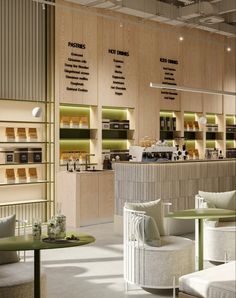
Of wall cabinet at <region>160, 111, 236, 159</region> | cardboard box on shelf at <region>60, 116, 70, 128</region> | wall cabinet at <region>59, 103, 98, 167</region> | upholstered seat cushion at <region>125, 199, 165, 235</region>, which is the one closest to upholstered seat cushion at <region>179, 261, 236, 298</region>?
upholstered seat cushion at <region>125, 199, 165, 235</region>

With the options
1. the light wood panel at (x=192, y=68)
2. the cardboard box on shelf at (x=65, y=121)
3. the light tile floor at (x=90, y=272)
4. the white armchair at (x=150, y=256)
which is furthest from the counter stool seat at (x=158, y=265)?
the light wood panel at (x=192, y=68)

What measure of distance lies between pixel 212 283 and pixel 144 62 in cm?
803

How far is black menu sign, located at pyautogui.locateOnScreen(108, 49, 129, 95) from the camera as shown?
10609 millimetres

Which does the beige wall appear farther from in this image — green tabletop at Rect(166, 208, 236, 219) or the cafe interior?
green tabletop at Rect(166, 208, 236, 219)

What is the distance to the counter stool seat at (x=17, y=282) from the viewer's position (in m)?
4.11

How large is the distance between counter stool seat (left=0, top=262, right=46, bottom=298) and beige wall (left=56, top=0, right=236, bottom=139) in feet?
18.1

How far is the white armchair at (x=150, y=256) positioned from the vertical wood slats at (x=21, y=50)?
178 inches

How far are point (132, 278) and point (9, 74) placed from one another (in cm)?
509

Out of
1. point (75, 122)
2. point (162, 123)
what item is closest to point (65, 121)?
point (75, 122)

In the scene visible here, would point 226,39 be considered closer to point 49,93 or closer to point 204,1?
point 204,1

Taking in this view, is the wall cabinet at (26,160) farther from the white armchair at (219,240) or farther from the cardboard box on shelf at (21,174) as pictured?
the white armchair at (219,240)

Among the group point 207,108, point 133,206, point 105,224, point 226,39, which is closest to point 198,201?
point 133,206

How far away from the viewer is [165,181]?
8.09 meters

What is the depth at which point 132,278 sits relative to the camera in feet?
17.4
